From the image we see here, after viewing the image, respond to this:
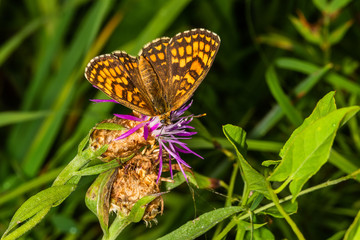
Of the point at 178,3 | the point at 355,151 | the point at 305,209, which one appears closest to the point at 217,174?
the point at 305,209

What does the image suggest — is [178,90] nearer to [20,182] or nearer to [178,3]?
[20,182]

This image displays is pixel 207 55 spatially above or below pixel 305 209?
above

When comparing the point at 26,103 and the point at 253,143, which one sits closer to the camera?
the point at 253,143

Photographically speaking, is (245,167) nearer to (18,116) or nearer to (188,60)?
(188,60)

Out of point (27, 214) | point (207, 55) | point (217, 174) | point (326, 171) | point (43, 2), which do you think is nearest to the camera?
point (27, 214)

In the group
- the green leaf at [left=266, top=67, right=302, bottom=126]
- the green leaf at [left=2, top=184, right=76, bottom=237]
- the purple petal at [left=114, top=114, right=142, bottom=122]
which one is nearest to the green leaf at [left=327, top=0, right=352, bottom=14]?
the green leaf at [left=266, top=67, right=302, bottom=126]

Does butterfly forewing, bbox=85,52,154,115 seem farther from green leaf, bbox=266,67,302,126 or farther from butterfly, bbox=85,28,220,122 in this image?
green leaf, bbox=266,67,302,126
